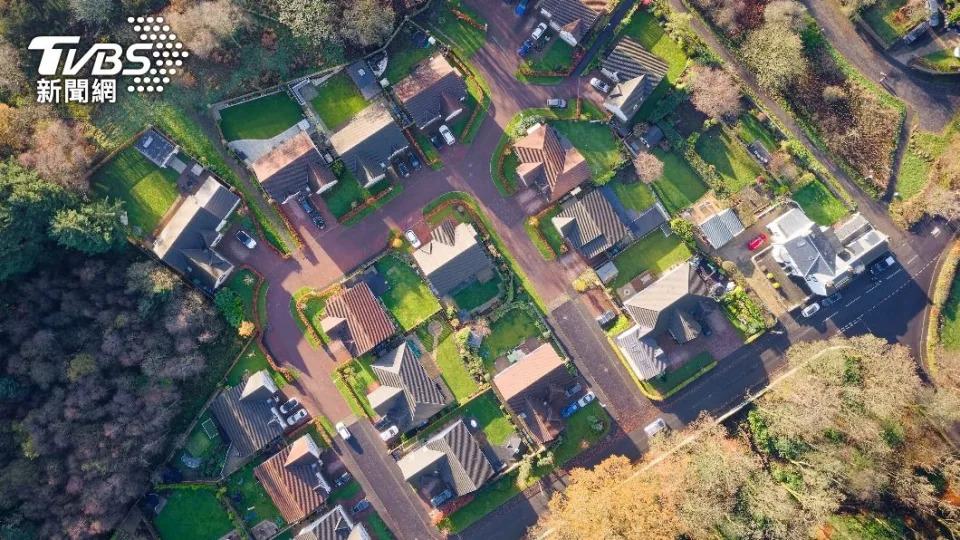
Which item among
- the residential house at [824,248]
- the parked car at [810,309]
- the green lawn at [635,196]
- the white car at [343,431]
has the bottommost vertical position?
the parked car at [810,309]

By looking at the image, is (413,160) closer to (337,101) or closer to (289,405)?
(337,101)

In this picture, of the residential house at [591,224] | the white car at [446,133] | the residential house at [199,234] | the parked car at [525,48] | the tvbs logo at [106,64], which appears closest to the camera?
the residential house at [199,234]

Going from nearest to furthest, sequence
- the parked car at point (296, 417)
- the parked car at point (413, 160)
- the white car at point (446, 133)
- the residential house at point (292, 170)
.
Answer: the residential house at point (292, 170) → the parked car at point (296, 417) → the white car at point (446, 133) → the parked car at point (413, 160)

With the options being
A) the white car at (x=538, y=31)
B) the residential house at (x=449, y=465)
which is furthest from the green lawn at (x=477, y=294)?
the white car at (x=538, y=31)

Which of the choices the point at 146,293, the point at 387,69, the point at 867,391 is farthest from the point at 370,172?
the point at 867,391

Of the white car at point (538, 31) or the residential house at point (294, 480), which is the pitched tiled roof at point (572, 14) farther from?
the residential house at point (294, 480)

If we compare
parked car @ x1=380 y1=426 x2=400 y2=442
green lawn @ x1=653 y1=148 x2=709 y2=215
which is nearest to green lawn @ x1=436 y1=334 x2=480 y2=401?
parked car @ x1=380 y1=426 x2=400 y2=442

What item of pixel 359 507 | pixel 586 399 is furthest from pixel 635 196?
pixel 359 507
